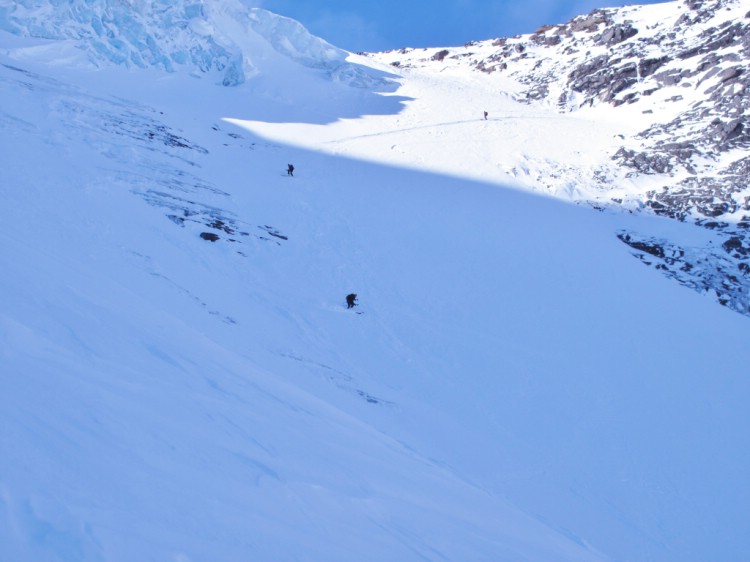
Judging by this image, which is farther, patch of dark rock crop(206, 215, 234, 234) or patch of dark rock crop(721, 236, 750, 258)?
patch of dark rock crop(721, 236, 750, 258)

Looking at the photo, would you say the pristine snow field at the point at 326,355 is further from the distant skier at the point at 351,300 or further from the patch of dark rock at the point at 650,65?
the patch of dark rock at the point at 650,65

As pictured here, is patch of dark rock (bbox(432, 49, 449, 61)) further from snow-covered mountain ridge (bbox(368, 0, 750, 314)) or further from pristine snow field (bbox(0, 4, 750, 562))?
pristine snow field (bbox(0, 4, 750, 562))

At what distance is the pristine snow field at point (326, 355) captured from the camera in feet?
11.2

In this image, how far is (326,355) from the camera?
11.8 metres

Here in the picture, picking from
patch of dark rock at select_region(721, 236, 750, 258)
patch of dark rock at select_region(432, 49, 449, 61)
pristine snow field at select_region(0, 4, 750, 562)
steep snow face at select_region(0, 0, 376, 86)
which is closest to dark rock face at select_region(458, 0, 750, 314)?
patch of dark rock at select_region(721, 236, 750, 258)

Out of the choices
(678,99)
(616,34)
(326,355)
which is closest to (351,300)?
(326,355)

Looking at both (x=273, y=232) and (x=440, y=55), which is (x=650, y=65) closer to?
(x=440, y=55)

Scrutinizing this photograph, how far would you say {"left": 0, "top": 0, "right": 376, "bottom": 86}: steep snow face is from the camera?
31.8 metres

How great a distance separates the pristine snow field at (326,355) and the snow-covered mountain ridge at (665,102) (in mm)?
1980

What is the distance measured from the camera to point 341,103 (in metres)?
39.8

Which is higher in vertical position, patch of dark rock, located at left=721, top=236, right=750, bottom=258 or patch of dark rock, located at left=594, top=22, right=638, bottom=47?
patch of dark rock, located at left=594, top=22, right=638, bottom=47

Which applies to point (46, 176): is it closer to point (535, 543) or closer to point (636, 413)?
point (535, 543)

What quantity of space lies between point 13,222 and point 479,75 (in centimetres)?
5382

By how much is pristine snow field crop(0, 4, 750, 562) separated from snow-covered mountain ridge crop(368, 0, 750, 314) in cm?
198
